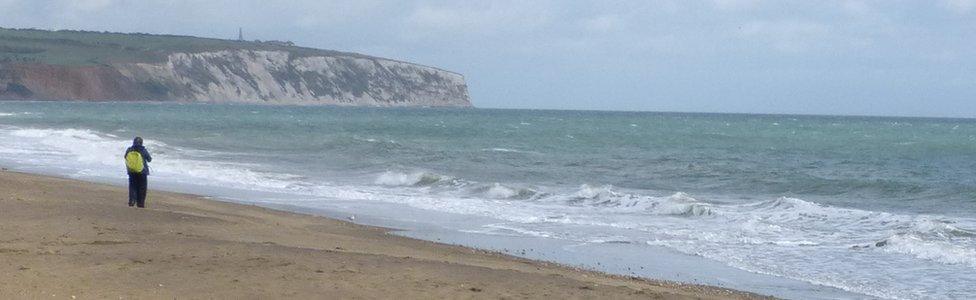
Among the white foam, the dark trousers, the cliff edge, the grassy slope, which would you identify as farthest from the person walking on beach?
the grassy slope

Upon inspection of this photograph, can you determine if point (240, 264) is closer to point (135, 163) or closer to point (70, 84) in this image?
point (135, 163)

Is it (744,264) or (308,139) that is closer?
(744,264)

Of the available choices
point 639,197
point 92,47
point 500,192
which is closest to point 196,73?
point 92,47

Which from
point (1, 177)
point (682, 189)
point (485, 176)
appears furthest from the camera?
point (485, 176)

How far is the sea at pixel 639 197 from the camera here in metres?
13.6

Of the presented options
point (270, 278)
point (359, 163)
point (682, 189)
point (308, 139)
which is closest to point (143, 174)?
point (270, 278)

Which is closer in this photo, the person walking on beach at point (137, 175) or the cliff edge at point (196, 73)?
the person walking on beach at point (137, 175)

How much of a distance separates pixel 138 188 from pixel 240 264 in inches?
261

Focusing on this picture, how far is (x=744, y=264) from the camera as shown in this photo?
13.6 meters

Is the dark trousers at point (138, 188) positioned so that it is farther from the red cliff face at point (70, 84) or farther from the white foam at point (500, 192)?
the red cliff face at point (70, 84)

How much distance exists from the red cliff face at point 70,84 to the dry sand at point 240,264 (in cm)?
12351

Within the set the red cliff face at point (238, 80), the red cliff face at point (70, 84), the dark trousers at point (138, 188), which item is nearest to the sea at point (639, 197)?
the dark trousers at point (138, 188)

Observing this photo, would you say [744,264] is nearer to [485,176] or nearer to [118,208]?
[118,208]

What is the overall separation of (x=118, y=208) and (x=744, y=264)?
780 centimetres
